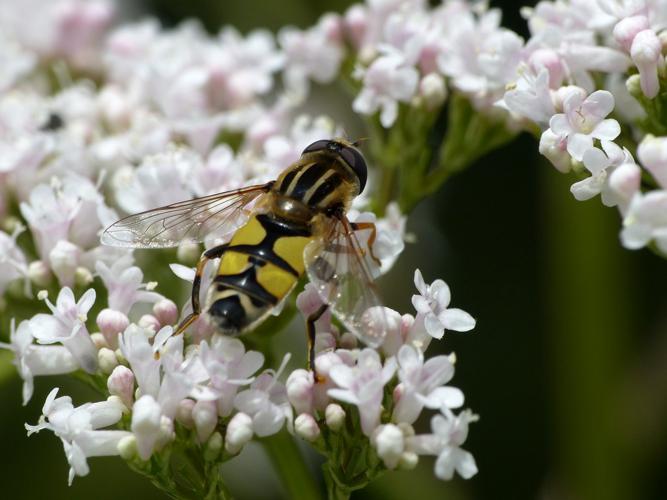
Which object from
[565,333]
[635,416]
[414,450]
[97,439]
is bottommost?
[635,416]

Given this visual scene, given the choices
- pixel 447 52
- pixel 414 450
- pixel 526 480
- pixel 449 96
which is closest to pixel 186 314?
pixel 414 450

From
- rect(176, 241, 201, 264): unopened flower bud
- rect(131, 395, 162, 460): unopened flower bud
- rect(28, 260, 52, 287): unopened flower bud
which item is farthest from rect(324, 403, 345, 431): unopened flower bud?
rect(28, 260, 52, 287): unopened flower bud

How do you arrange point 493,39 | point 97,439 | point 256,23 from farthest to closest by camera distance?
point 256,23, point 493,39, point 97,439

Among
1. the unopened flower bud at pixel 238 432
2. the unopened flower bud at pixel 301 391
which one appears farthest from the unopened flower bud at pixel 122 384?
the unopened flower bud at pixel 301 391

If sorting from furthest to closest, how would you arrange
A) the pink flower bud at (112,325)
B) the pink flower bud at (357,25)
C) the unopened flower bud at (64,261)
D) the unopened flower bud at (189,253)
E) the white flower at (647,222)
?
1. the pink flower bud at (357,25)
2. the unopened flower bud at (189,253)
3. the unopened flower bud at (64,261)
4. the pink flower bud at (112,325)
5. the white flower at (647,222)

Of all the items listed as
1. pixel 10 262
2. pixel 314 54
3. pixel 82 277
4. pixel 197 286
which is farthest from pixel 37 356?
pixel 314 54

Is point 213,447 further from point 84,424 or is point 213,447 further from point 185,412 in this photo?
point 84,424

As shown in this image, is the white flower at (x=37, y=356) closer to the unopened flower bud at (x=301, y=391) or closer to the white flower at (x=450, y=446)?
the unopened flower bud at (x=301, y=391)

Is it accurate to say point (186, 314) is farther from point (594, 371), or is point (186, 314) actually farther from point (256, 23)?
point (256, 23)
